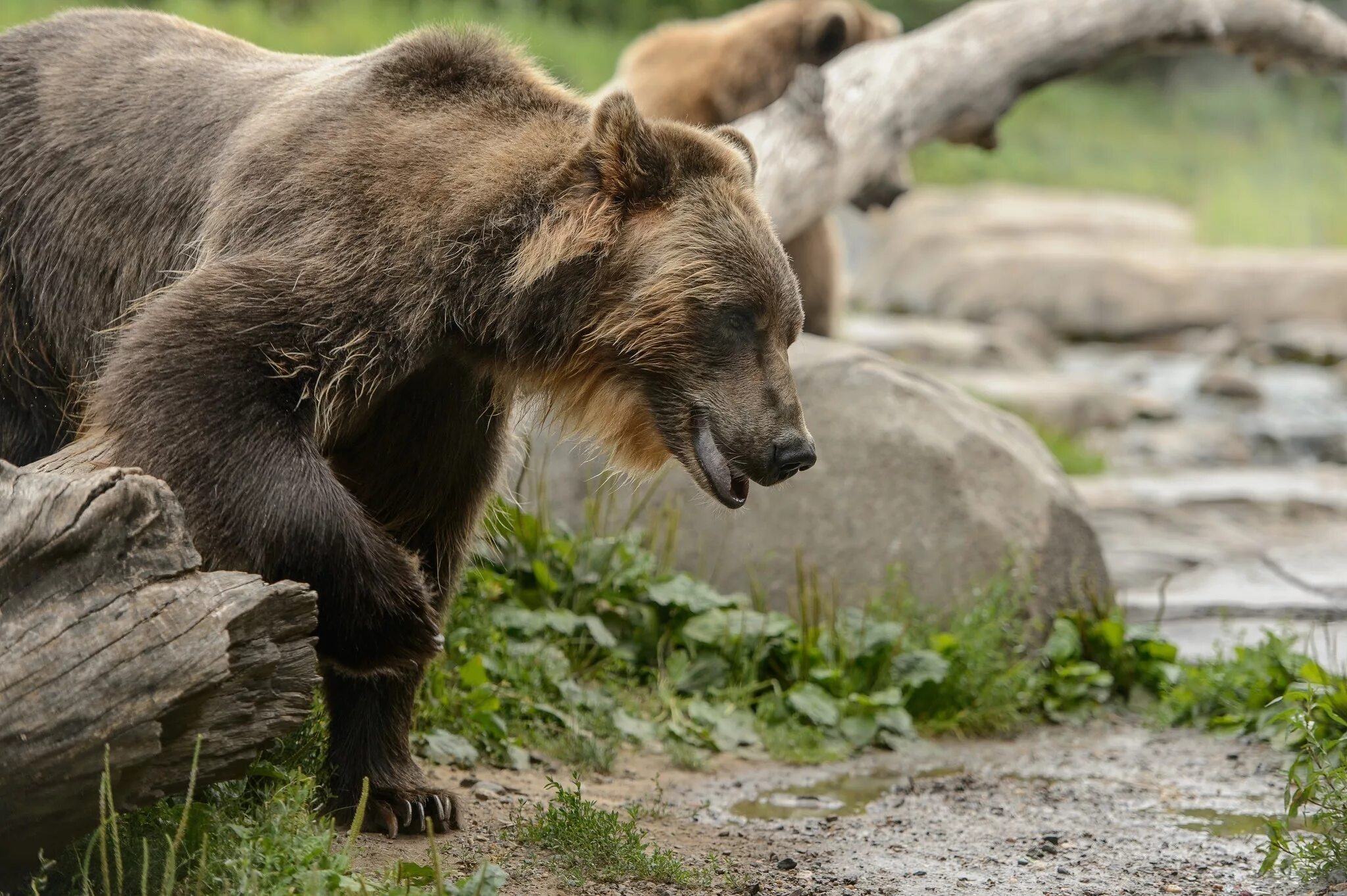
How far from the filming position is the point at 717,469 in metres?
3.57

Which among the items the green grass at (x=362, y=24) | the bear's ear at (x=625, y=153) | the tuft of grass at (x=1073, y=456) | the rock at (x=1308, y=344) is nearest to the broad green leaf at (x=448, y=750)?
the bear's ear at (x=625, y=153)

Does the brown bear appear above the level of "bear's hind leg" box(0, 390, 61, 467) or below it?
above

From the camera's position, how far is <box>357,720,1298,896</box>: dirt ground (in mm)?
3719

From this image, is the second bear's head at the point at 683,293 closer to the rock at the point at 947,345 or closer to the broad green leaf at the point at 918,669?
the broad green leaf at the point at 918,669

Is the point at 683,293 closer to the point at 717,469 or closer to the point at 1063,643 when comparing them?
the point at 717,469

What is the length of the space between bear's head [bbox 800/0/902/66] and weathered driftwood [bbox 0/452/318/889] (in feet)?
21.4

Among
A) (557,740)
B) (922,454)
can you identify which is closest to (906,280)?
(922,454)

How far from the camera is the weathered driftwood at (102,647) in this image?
2.60 meters

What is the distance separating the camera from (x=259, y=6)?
59.5 feet

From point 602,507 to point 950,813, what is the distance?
6.78 ft

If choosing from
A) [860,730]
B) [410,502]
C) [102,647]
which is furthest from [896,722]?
[102,647]

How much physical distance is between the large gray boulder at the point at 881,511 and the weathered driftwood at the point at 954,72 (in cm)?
118

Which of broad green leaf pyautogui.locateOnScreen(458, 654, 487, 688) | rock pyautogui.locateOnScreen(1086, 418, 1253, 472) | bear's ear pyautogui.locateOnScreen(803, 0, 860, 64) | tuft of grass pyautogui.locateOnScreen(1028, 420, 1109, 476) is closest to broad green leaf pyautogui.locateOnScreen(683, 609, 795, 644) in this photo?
broad green leaf pyautogui.locateOnScreen(458, 654, 487, 688)

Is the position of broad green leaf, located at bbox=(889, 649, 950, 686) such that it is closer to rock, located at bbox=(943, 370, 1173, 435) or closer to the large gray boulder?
the large gray boulder
